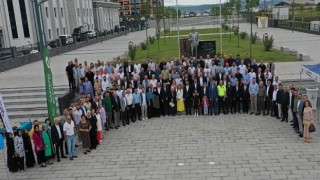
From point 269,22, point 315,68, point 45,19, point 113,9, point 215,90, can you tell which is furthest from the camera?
point 113,9

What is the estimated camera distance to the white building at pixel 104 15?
8244 centimetres

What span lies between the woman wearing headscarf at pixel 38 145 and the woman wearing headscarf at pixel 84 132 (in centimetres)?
140

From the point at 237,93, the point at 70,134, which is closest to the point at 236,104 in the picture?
the point at 237,93

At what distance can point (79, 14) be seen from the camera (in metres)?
70.8

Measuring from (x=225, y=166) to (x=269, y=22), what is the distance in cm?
5767

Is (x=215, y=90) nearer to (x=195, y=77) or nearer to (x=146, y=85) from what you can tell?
(x=195, y=77)

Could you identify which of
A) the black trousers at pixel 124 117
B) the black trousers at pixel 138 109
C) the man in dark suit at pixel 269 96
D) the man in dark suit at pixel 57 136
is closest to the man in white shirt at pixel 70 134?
the man in dark suit at pixel 57 136

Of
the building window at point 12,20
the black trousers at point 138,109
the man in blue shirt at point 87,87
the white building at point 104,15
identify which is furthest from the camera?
the white building at point 104,15

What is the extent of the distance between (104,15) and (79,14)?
63.4ft

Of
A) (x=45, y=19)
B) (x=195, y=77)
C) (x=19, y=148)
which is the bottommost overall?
(x=19, y=148)

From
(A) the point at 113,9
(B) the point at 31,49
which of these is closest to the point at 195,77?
(B) the point at 31,49

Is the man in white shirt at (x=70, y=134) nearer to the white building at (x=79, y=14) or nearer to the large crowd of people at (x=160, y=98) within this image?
the large crowd of people at (x=160, y=98)

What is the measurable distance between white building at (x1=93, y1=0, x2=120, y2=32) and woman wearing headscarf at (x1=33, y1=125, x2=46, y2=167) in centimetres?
6831

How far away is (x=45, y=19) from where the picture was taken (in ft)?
174
